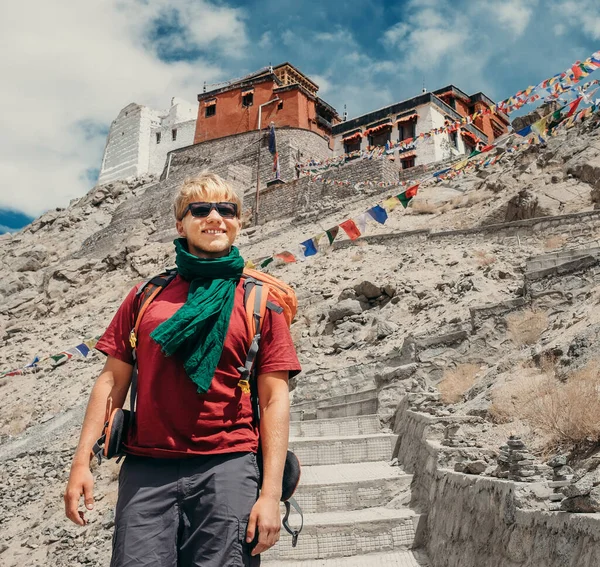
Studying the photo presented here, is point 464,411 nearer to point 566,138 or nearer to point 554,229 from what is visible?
point 554,229

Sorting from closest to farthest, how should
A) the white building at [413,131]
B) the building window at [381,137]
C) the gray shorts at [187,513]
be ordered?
1. the gray shorts at [187,513]
2. the white building at [413,131]
3. the building window at [381,137]

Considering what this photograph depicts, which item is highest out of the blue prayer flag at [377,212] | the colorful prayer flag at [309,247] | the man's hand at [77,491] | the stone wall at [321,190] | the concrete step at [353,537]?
the stone wall at [321,190]

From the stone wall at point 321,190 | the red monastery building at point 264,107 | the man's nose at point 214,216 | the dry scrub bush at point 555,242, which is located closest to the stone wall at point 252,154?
the red monastery building at point 264,107

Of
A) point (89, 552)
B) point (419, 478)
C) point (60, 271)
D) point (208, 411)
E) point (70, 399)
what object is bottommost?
point (89, 552)

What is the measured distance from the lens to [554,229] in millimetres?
13484

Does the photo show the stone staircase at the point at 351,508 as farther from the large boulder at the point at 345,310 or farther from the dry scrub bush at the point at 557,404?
the large boulder at the point at 345,310

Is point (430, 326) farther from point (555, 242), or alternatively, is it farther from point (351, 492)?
point (351, 492)

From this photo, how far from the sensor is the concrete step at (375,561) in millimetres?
4576

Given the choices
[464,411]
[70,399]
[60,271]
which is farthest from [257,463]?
[60,271]

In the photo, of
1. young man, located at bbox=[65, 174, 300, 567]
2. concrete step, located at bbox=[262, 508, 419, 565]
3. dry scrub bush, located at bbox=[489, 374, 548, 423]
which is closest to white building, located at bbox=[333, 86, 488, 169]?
dry scrub bush, located at bbox=[489, 374, 548, 423]

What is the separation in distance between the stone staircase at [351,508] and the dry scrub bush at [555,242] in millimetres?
7678

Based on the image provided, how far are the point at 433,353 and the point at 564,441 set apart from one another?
4.64 m

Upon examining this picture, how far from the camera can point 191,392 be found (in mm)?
2205

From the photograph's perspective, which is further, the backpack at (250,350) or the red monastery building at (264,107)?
the red monastery building at (264,107)
